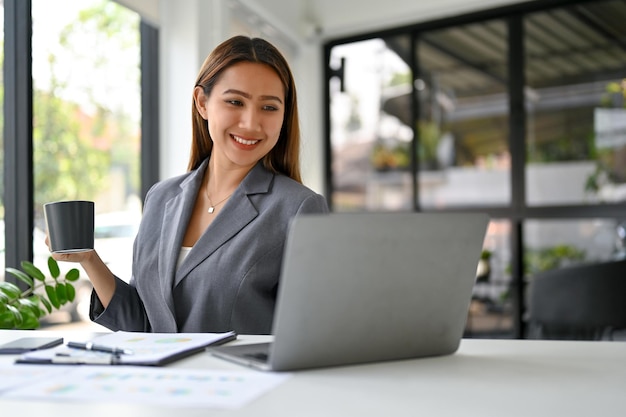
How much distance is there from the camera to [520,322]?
4438 millimetres

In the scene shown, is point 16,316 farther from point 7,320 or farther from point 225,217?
point 225,217

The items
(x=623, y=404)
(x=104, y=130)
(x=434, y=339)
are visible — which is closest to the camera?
(x=623, y=404)

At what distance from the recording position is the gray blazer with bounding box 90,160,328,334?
5.33 feet

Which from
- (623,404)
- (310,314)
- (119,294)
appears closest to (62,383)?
(310,314)

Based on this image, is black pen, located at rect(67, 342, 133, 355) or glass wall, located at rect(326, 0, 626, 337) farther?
glass wall, located at rect(326, 0, 626, 337)

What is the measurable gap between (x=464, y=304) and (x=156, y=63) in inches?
118

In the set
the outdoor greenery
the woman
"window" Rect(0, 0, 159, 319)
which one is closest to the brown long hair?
the woman

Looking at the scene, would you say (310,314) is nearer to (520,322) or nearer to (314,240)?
(314,240)

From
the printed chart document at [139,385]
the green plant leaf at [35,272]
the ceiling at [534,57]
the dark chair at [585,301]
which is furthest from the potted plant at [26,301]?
the ceiling at [534,57]

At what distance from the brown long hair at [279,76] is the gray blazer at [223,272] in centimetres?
8

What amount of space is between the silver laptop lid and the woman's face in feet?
2.61

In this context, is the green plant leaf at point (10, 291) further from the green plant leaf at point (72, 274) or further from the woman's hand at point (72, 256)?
the woman's hand at point (72, 256)

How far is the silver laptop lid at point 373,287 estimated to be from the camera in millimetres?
916

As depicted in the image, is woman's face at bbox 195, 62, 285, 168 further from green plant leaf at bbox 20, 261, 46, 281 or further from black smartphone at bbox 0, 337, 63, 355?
green plant leaf at bbox 20, 261, 46, 281
